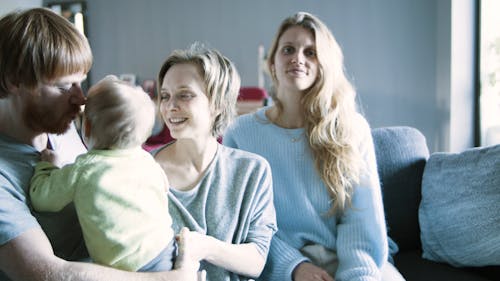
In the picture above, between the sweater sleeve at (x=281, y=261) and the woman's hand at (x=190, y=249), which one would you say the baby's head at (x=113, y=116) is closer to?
the woman's hand at (x=190, y=249)

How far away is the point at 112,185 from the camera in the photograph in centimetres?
103

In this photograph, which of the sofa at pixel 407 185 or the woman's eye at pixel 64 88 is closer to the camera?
the woman's eye at pixel 64 88

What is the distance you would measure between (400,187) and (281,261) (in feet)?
2.36

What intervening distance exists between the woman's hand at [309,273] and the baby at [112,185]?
0.60m

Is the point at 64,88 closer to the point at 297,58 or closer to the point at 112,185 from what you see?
the point at 112,185

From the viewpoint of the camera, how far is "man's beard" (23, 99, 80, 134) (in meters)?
1.06

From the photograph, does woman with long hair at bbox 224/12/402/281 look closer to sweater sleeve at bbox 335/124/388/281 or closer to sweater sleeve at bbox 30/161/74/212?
sweater sleeve at bbox 335/124/388/281

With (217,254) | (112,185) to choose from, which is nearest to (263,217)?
(217,254)

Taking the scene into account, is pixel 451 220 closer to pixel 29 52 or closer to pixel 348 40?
pixel 29 52

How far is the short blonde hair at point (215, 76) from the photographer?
1372 millimetres

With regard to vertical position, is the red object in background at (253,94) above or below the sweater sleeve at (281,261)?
above

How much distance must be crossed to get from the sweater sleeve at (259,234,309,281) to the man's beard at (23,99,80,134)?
85 centimetres

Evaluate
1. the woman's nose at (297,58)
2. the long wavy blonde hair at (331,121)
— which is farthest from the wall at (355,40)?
the woman's nose at (297,58)

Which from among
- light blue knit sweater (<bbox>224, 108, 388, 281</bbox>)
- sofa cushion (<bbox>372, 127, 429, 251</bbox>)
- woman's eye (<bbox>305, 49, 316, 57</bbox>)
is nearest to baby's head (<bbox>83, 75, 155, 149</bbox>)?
light blue knit sweater (<bbox>224, 108, 388, 281</bbox>)
